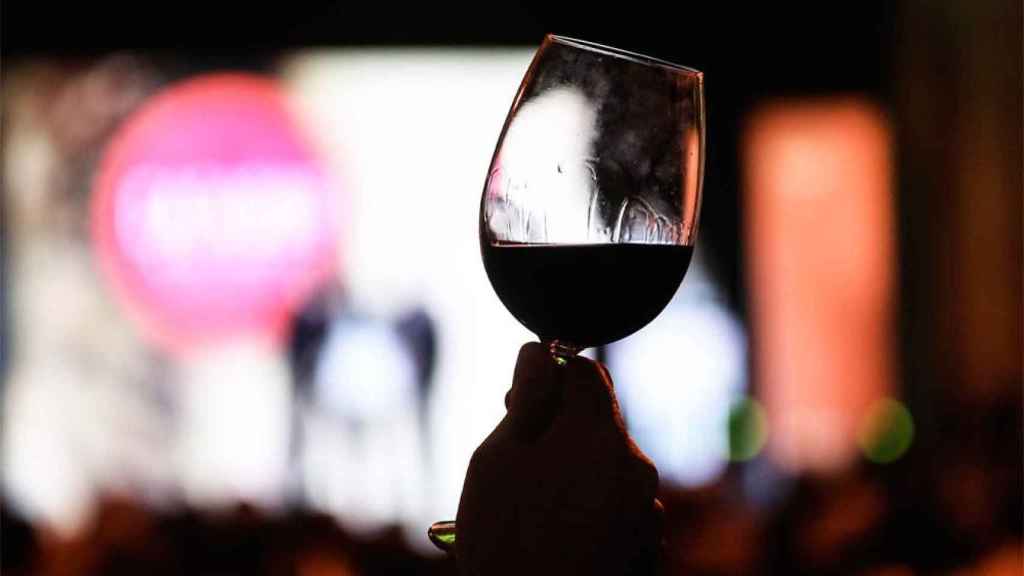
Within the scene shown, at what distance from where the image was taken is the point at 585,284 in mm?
763

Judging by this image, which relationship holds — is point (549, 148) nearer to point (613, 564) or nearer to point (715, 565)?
point (613, 564)

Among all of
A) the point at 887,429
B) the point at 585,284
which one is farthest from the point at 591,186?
the point at 887,429

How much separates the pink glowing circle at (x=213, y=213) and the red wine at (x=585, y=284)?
15.7ft

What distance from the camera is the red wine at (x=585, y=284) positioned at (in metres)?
0.76

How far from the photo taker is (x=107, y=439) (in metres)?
5.43

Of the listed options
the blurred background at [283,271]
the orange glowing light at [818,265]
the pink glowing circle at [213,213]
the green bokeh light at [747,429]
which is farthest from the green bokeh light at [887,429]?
the pink glowing circle at [213,213]

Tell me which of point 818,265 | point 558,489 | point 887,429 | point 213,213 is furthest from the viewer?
point 887,429

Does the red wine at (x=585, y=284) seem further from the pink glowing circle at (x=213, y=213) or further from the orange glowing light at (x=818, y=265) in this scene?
the orange glowing light at (x=818, y=265)

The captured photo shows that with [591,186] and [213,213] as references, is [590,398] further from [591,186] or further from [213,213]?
[213,213]

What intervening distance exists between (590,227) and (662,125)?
0.07 meters

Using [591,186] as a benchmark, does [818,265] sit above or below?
below

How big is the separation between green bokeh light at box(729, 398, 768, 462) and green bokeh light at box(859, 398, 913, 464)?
1.54 ft

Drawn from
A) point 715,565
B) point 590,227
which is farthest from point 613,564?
point 715,565

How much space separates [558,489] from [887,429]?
583 centimetres
